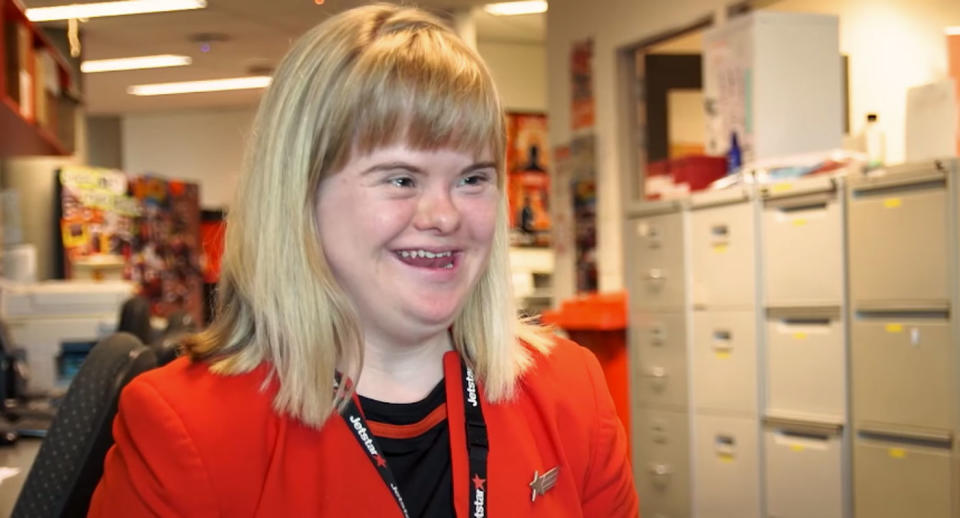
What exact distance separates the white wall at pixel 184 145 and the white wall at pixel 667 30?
6702 millimetres

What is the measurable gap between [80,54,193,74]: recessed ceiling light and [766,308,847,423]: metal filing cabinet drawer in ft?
22.7

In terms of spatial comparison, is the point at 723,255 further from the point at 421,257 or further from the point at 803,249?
the point at 421,257

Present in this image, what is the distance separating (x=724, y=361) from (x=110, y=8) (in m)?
5.45

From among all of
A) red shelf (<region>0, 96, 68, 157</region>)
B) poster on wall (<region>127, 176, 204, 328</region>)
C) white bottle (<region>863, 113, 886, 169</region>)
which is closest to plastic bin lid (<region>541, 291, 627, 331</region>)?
white bottle (<region>863, 113, 886, 169</region>)

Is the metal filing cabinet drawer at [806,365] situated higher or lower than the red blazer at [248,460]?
lower

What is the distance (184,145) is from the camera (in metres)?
12.9

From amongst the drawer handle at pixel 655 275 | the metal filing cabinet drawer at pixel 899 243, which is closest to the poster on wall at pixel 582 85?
the drawer handle at pixel 655 275

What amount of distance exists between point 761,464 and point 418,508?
324 cm

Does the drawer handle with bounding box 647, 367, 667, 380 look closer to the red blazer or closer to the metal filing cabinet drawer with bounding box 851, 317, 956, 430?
the metal filing cabinet drawer with bounding box 851, 317, 956, 430

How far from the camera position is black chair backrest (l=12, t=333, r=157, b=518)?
1.32 m

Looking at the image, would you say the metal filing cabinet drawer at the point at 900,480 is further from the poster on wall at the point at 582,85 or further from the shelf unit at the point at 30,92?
the poster on wall at the point at 582,85

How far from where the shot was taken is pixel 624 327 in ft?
17.1

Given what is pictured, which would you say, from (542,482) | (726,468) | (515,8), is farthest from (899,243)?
(515,8)

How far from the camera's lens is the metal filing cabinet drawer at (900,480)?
11.0 feet
